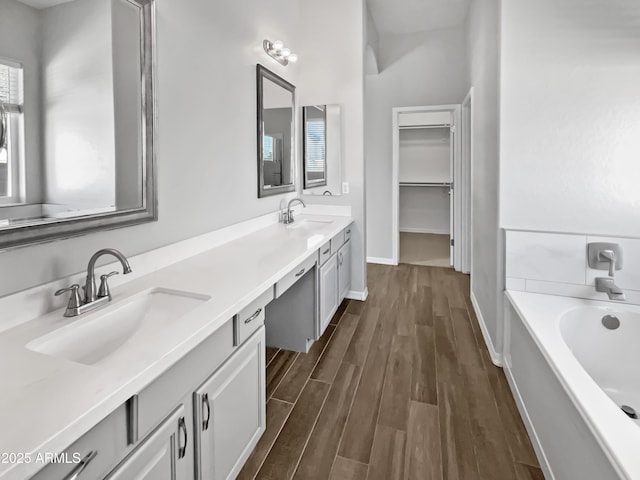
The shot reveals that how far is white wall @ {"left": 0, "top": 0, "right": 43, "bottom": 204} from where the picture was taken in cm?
108

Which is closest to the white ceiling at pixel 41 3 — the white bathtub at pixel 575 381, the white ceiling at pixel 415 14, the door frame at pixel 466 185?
Answer: the white bathtub at pixel 575 381

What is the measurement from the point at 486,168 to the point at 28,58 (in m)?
2.64

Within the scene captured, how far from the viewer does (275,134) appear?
2914 millimetres

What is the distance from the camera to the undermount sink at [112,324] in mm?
1064

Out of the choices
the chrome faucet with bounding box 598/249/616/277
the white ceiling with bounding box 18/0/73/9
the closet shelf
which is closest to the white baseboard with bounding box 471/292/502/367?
the chrome faucet with bounding box 598/249/616/277

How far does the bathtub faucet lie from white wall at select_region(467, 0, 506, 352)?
0.49 m

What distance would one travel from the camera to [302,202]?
3395 mm

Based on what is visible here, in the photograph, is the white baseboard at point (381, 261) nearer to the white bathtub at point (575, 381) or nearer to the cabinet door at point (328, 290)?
the cabinet door at point (328, 290)

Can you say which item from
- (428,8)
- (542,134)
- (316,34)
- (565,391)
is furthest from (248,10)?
(565,391)

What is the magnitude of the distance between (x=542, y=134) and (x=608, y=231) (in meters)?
0.69

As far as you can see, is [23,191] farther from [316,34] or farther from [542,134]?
[316,34]

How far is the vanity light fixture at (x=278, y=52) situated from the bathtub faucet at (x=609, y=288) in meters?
2.66

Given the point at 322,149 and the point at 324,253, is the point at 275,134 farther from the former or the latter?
the point at 324,253

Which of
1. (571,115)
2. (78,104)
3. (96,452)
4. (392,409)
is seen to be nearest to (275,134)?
(78,104)
